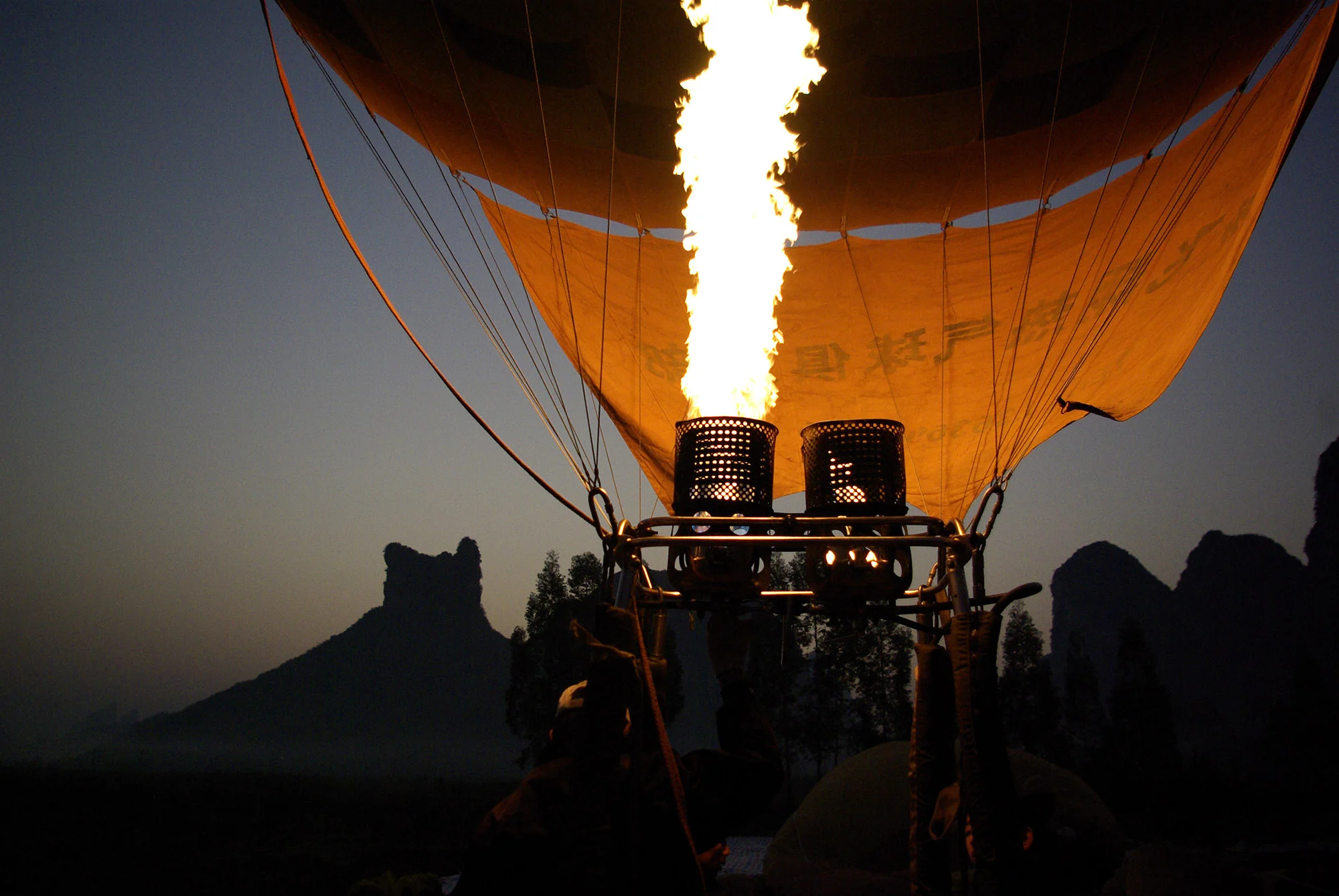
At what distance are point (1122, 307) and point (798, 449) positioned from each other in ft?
9.37

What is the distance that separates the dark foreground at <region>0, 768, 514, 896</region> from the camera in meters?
15.7

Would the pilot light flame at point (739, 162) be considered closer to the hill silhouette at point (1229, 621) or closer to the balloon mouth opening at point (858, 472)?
the balloon mouth opening at point (858, 472)

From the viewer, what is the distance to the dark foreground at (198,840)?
15672 mm

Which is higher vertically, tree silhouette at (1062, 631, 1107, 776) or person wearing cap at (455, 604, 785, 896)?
person wearing cap at (455, 604, 785, 896)

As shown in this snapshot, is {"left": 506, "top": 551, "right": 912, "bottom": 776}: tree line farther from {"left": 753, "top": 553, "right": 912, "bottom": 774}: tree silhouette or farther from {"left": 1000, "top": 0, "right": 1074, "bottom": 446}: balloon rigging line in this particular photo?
{"left": 1000, "top": 0, "right": 1074, "bottom": 446}: balloon rigging line

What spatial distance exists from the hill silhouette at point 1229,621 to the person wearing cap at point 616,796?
5939cm

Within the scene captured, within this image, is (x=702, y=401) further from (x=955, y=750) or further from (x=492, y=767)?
(x=492, y=767)

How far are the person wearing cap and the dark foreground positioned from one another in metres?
11.7

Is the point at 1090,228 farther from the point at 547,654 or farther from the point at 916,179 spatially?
the point at 547,654

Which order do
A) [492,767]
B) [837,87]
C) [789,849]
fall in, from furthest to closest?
[492,767], [789,849], [837,87]

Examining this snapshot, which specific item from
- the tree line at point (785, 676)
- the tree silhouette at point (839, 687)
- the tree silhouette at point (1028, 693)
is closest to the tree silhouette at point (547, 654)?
the tree line at point (785, 676)

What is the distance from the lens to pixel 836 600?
7.34 ft

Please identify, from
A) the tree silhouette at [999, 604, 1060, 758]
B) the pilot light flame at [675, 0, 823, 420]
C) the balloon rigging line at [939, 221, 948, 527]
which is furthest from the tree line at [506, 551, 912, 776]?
the pilot light flame at [675, 0, 823, 420]

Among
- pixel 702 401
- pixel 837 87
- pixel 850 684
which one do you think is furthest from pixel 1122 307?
pixel 850 684
